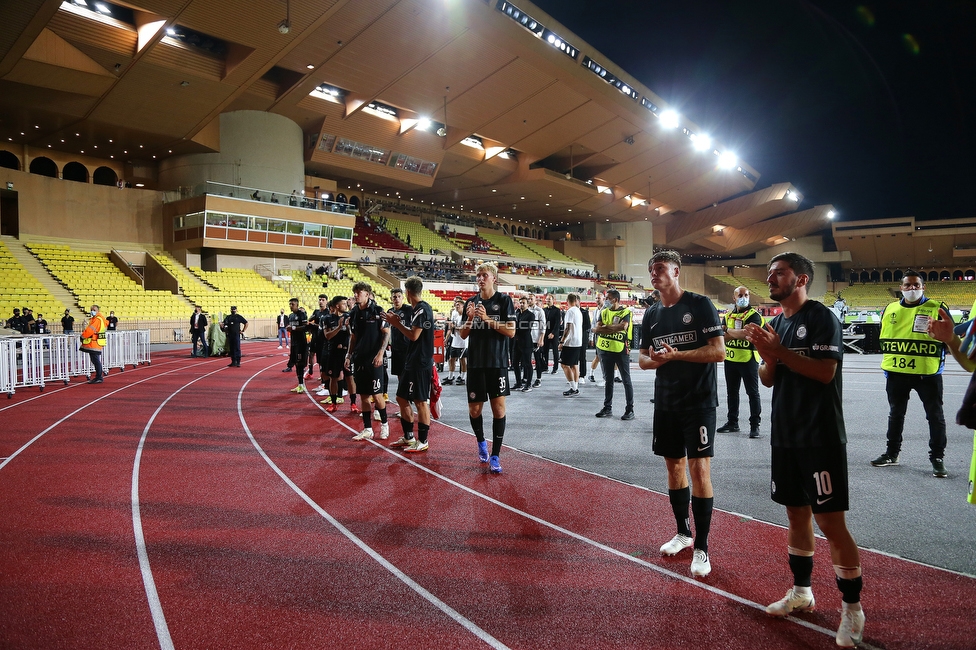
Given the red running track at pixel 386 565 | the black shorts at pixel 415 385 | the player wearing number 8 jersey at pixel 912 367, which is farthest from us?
the black shorts at pixel 415 385

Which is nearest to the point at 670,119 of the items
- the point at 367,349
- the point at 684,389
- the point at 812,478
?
the point at 367,349

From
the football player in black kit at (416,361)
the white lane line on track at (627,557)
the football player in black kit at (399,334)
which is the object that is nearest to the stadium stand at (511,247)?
the football player in black kit at (399,334)

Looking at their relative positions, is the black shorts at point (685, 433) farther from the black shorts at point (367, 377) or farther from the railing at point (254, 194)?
the railing at point (254, 194)

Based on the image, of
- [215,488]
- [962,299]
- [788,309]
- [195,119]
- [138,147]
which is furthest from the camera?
[962,299]

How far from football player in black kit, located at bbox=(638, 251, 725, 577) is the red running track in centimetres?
32

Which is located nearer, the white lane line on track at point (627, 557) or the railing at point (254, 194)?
the white lane line on track at point (627, 557)

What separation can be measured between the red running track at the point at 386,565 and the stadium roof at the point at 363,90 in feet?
62.7

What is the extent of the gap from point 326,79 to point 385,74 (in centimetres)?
284

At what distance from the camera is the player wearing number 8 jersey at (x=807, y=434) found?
2.42m

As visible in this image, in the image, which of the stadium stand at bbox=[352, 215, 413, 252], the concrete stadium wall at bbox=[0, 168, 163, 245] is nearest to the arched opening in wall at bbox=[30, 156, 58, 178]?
the concrete stadium wall at bbox=[0, 168, 163, 245]

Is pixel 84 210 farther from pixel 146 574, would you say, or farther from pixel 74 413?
pixel 146 574

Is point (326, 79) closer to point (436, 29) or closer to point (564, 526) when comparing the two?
point (436, 29)

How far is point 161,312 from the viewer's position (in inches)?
904

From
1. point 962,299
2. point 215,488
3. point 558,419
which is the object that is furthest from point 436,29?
point 962,299
